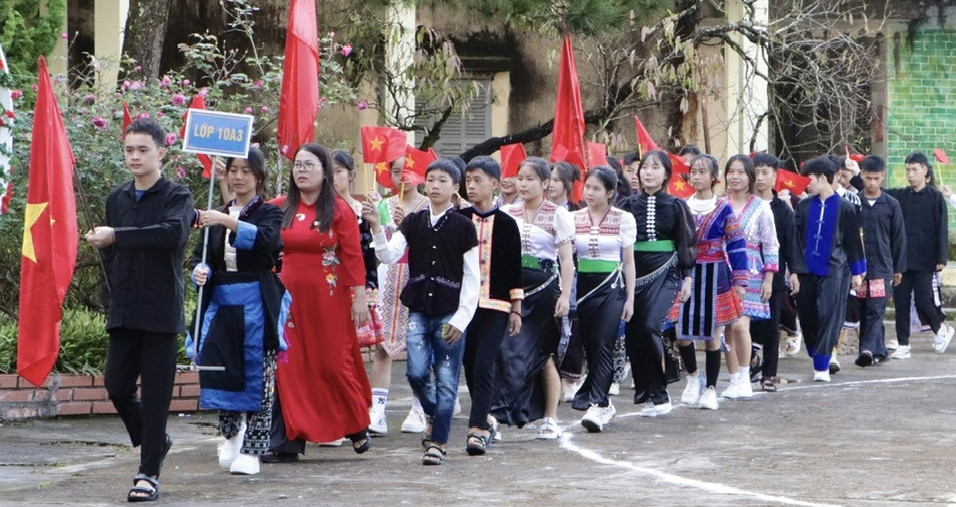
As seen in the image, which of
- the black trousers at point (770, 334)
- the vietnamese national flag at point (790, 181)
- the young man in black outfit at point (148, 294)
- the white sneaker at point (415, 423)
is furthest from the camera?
the vietnamese national flag at point (790, 181)

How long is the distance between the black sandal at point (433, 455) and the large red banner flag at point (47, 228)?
196 centimetres

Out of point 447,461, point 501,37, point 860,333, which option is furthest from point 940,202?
point 447,461

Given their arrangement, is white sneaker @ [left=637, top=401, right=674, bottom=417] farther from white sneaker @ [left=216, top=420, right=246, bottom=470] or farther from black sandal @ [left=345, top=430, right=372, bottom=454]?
white sneaker @ [left=216, top=420, right=246, bottom=470]

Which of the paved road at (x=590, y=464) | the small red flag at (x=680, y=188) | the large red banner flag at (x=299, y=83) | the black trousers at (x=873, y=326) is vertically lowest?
the paved road at (x=590, y=464)

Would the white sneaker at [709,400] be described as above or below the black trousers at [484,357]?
below

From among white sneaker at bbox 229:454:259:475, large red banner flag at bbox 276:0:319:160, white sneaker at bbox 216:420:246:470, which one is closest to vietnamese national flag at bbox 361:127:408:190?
large red banner flag at bbox 276:0:319:160

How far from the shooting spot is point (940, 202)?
1775 centimetres

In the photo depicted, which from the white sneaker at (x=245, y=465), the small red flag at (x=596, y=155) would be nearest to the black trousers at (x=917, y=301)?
the small red flag at (x=596, y=155)

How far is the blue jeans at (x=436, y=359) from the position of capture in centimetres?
984

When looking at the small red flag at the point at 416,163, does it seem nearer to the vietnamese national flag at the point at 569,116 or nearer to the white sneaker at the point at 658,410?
the white sneaker at the point at 658,410

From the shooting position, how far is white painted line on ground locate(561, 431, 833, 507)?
8.29 m

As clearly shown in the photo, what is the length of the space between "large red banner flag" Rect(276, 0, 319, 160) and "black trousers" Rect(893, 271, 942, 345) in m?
7.90

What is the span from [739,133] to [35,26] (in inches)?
332

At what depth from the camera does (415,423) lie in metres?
11.3
